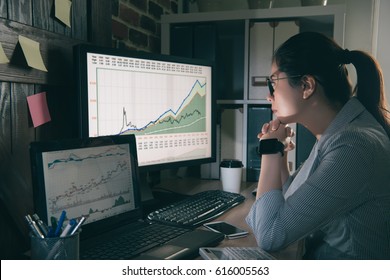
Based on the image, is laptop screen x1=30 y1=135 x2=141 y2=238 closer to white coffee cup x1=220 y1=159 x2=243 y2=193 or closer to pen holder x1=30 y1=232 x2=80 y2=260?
pen holder x1=30 y1=232 x2=80 y2=260

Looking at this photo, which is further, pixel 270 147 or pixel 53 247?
pixel 270 147

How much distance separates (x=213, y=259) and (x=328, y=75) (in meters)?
0.58

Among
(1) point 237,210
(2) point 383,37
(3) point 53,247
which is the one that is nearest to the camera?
(3) point 53,247

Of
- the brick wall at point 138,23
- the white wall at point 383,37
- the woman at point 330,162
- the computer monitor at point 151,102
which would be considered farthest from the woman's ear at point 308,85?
the white wall at point 383,37

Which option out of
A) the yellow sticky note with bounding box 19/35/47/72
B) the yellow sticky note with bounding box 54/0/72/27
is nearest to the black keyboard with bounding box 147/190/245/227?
the yellow sticky note with bounding box 19/35/47/72

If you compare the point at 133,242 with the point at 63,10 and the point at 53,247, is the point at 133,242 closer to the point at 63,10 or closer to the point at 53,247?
the point at 53,247

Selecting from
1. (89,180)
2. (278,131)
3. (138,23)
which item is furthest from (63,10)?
(278,131)

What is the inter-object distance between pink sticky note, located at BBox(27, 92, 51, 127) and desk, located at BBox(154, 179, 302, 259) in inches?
21.9

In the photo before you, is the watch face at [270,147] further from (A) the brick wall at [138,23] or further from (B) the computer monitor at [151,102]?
(A) the brick wall at [138,23]

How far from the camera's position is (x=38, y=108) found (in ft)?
3.57

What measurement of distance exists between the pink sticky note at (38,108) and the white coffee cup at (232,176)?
673 mm

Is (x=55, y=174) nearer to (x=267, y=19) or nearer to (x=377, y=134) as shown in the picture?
(x=377, y=134)

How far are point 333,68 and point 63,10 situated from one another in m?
0.77

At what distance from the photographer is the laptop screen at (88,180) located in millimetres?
838
